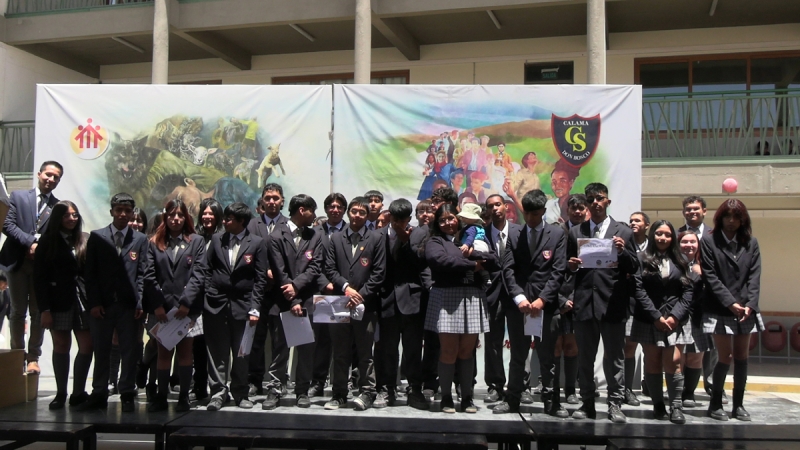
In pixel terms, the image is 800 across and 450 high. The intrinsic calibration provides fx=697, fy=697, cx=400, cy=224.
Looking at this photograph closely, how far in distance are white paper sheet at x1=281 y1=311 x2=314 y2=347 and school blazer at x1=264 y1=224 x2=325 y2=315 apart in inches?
6.1

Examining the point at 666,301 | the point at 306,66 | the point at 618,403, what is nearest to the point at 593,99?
the point at 666,301

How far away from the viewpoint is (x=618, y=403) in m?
5.54

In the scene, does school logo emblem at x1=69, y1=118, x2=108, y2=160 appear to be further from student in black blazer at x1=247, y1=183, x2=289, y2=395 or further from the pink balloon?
the pink balloon

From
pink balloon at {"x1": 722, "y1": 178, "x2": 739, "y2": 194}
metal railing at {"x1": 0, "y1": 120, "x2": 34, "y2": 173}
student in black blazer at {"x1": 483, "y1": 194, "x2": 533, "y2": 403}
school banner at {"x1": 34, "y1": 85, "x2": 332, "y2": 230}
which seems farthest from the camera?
metal railing at {"x1": 0, "y1": 120, "x2": 34, "y2": 173}

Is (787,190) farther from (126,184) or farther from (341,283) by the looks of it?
(126,184)

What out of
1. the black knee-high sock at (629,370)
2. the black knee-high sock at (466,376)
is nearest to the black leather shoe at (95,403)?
the black knee-high sock at (466,376)

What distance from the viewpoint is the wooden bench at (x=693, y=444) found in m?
4.42

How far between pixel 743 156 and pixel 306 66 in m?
8.41

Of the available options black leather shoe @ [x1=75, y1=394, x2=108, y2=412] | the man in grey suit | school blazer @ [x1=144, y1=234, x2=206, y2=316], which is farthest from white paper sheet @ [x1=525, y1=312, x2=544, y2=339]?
the man in grey suit

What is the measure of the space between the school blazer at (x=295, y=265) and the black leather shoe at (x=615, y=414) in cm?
265

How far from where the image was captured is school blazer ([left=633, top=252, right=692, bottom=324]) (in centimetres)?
573

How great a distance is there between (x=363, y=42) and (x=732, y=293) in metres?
7.71

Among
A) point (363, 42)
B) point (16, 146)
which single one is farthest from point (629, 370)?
point (16, 146)

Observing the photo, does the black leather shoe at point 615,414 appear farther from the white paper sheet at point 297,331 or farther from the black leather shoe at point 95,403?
the black leather shoe at point 95,403
